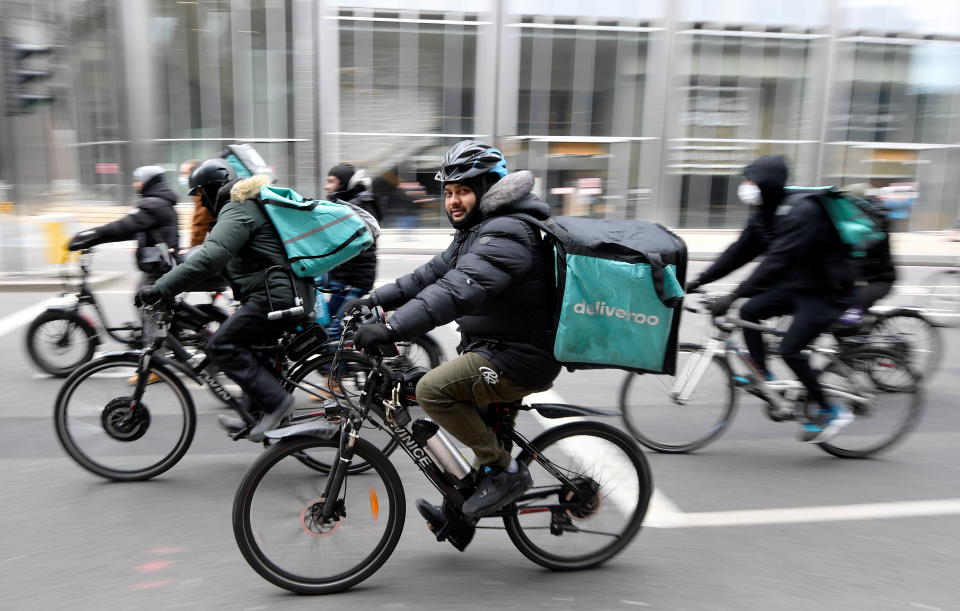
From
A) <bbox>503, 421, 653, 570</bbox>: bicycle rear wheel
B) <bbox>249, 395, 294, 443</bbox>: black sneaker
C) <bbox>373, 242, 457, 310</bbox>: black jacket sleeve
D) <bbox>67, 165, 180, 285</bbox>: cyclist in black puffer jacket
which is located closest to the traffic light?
<bbox>67, 165, 180, 285</bbox>: cyclist in black puffer jacket

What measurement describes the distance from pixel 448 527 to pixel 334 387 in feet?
2.80

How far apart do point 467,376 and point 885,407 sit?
325 cm

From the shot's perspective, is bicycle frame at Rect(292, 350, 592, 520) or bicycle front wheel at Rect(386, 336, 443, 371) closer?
bicycle frame at Rect(292, 350, 592, 520)

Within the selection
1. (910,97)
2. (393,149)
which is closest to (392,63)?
(393,149)

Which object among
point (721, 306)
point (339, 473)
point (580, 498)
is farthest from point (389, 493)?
point (721, 306)

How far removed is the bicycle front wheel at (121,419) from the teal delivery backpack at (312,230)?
39.1 inches

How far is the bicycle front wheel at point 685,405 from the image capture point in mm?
5172

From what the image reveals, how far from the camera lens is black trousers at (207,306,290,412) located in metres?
4.42

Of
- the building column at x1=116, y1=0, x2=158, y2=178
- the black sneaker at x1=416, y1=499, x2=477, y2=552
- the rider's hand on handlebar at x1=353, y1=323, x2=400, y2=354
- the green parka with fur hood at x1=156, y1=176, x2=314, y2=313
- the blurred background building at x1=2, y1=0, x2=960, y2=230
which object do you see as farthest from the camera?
the building column at x1=116, y1=0, x2=158, y2=178

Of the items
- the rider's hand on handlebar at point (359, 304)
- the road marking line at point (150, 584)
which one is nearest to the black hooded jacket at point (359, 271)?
the rider's hand on handlebar at point (359, 304)

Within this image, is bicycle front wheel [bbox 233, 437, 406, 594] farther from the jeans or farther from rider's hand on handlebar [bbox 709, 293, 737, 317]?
the jeans

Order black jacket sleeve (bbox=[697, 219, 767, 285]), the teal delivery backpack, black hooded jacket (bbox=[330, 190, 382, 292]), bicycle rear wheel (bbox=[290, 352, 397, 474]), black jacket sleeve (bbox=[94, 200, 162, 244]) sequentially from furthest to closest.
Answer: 1. black hooded jacket (bbox=[330, 190, 382, 292])
2. black jacket sleeve (bbox=[94, 200, 162, 244])
3. black jacket sleeve (bbox=[697, 219, 767, 285])
4. the teal delivery backpack
5. bicycle rear wheel (bbox=[290, 352, 397, 474])

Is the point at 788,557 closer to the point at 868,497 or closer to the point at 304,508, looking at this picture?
the point at 868,497

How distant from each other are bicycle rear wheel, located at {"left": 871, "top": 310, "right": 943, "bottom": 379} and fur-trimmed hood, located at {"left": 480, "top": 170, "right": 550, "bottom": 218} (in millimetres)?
4816
